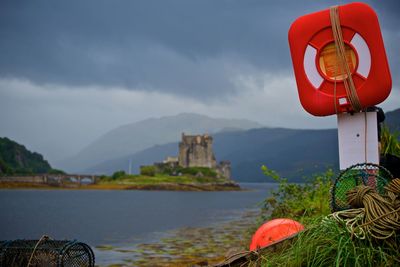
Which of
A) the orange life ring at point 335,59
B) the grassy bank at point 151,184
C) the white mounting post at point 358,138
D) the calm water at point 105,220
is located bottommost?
the calm water at point 105,220

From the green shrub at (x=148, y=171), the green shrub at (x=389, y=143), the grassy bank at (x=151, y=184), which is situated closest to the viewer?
the green shrub at (x=389, y=143)

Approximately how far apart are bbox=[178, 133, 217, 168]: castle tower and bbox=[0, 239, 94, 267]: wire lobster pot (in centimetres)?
14002

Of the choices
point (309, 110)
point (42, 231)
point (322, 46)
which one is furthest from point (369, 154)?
point (42, 231)

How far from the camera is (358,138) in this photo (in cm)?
543

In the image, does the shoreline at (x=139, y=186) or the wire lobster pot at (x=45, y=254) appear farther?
the shoreline at (x=139, y=186)

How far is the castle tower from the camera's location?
147 metres

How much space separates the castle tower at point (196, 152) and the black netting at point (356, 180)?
14120 cm

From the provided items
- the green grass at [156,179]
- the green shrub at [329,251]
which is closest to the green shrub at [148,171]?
the green grass at [156,179]

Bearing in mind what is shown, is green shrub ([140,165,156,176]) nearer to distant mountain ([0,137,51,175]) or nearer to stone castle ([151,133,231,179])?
stone castle ([151,133,231,179])

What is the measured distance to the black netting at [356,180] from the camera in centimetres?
480

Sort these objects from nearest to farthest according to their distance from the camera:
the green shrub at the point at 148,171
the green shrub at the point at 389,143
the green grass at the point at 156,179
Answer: the green shrub at the point at 389,143
the green grass at the point at 156,179
the green shrub at the point at 148,171

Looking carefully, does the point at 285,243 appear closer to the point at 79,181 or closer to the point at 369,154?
the point at 369,154

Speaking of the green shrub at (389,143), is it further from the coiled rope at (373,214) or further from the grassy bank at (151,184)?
the grassy bank at (151,184)

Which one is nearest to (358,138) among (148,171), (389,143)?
(389,143)
